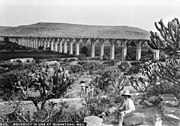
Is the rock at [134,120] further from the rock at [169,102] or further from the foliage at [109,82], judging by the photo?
the foliage at [109,82]

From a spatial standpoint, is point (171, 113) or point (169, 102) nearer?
point (171, 113)

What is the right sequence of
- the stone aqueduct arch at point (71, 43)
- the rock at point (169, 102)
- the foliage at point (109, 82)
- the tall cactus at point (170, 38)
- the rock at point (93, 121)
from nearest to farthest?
the rock at point (93, 121)
the rock at point (169, 102)
the tall cactus at point (170, 38)
the foliage at point (109, 82)
the stone aqueduct arch at point (71, 43)

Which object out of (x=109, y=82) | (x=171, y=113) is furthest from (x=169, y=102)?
(x=109, y=82)

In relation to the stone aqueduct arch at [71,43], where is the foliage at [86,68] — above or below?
below

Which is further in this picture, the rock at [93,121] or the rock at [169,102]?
the rock at [169,102]

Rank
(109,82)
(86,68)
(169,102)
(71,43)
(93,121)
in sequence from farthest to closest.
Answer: (71,43)
(86,68)
(109,82)
(169,102)
(93,121)

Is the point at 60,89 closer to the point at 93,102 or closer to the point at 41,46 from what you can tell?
the point at 93,102

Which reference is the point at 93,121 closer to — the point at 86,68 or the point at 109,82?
the point at 109,82

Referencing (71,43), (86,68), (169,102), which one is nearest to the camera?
(169,102)

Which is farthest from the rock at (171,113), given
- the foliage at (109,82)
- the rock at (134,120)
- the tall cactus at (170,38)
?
the foliage at (109,82)

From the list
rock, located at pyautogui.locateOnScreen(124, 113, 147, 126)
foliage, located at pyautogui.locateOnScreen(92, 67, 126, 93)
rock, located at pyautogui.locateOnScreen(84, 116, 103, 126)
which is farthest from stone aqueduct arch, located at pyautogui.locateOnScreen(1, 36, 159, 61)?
rock, located at pyautogui.locateOnScreen(124, 113, 147, 126)

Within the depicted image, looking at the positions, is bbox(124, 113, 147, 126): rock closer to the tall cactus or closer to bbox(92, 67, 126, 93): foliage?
the tall cactus
